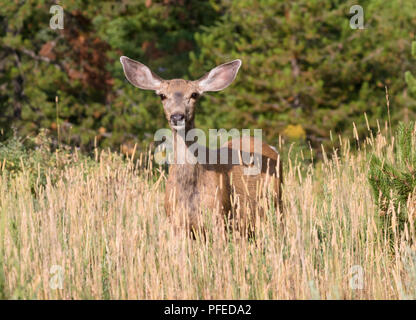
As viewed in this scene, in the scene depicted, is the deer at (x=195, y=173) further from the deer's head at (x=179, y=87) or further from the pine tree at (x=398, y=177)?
the pine tree at (x=398, y=177)

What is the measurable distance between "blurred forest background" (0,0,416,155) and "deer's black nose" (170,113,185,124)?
759cm

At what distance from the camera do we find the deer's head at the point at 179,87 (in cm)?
622

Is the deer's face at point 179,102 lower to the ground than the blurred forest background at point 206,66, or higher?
lower

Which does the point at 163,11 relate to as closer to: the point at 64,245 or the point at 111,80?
the point at 111,80

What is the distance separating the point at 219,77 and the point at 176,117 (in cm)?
96

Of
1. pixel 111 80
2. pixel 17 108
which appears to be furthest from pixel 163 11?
pixel 17 108

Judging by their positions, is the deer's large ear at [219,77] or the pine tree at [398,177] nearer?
the pine tree at [398,177]

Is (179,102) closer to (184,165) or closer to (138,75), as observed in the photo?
(184,165)

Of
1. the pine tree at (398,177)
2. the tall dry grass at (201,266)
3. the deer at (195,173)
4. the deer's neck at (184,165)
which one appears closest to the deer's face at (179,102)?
the deer at (195,173)

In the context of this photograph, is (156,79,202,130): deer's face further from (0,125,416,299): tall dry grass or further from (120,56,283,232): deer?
(0,125,416,299): tall dry grass

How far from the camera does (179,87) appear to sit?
254 inches

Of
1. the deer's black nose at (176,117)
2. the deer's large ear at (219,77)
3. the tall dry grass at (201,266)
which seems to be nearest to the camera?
the tall dry grass at (201,266)

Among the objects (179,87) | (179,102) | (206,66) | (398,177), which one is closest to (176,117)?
(179,102)

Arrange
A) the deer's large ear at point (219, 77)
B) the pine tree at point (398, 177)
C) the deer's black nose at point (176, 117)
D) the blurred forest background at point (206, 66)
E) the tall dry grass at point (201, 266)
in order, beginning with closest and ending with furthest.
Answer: the tall dry grass at point (201, 266) → the pine tree at point (398, 177) → the deer's black nose at point (176, 117) → the deer's large ear at point (219, 77) → the blurred forest background at point (206, 66)
